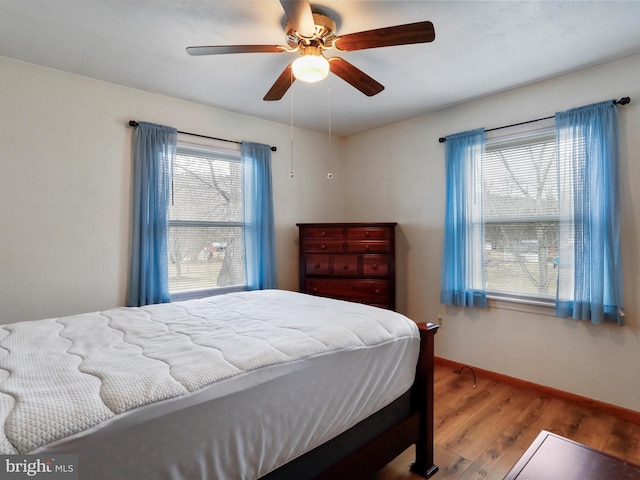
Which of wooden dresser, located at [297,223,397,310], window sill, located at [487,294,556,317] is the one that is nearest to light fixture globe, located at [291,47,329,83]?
wooden dresser, located at [297,223,397,310]

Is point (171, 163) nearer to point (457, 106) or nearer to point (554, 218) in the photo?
point (457, 106)

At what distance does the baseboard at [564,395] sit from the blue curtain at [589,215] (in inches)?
24.5

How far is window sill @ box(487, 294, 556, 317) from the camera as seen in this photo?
2729mm

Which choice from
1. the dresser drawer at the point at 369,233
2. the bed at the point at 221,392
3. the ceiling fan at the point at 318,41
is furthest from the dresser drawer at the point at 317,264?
the ceiling fan at the point at 318,41

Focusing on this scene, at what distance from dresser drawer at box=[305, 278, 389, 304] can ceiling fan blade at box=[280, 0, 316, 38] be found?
2.26m

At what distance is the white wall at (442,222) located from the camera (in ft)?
7.75

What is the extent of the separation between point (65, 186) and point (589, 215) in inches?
152

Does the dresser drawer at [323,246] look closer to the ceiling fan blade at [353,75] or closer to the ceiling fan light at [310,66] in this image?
the ceiling fan blade at [353,75]

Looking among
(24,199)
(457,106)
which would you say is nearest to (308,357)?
(24,199)

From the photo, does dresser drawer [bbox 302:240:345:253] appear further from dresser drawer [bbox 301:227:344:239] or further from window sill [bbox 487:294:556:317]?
window sill [bbox 487:294:556:317]

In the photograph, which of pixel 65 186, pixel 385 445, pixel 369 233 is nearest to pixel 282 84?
pixel 369 233

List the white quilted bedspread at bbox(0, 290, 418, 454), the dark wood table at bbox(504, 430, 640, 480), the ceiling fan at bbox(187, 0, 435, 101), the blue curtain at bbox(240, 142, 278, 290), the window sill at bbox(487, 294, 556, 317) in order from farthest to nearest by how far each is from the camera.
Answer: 1. the blue curtain at bbox(240, 142, 278, 290)
2. the window sill at bbox(487, 294, 556, 317)
3. the ceiling fan at bbox(187, 0, 435, 101)
4. the dark wood table at bbox(504, 430, 640, 480)
5. the white quilted bedspread at bbox(0, 290, 418, 454)

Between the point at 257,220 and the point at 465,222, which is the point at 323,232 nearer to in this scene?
the point at 257,220

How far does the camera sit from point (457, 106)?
325 cm
